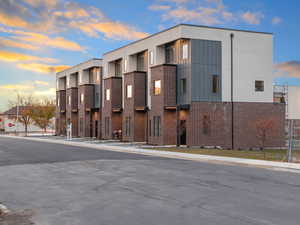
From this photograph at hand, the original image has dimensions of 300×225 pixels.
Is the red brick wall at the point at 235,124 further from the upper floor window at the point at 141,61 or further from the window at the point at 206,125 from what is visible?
the upper floor window at the point at 141,61

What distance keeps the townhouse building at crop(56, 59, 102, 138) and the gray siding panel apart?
21023 mm

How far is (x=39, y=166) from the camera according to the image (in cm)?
1884

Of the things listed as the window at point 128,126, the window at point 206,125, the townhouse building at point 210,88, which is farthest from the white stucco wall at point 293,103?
the window at point 128,126

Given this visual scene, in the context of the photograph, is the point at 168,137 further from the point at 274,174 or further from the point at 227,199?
the point at 227,199

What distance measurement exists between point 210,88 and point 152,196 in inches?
982

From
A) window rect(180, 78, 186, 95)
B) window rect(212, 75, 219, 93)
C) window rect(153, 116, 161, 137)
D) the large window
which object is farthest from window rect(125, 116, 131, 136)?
window rect(212, 75, 219, 93)

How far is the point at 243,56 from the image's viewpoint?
3606cm

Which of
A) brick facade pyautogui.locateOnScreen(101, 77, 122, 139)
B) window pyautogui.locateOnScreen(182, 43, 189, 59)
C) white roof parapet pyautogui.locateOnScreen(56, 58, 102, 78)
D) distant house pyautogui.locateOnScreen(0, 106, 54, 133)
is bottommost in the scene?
distant house pyautogui.locateOnScreen(0, 106, 54, 133)

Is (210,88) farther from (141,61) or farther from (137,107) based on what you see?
(141,61)

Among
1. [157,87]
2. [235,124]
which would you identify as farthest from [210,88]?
[157,87]

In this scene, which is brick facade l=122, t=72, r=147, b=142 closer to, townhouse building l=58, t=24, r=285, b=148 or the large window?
townhouse building l=58, t=24, r=285, b=148

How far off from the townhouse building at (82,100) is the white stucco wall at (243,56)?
19528mm

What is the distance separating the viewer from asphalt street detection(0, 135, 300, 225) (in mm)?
8414

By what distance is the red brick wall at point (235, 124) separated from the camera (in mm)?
34031
